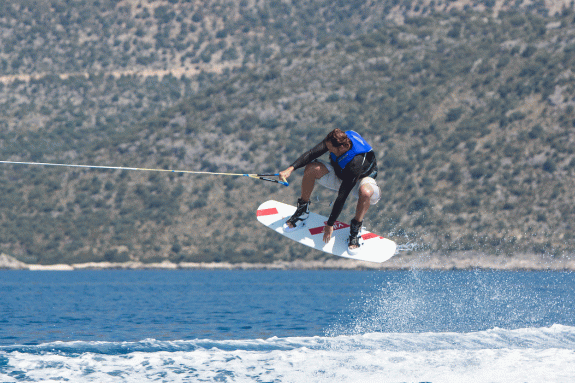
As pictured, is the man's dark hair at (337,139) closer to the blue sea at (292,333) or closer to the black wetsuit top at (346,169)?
the black wetsuit top at (346,169)

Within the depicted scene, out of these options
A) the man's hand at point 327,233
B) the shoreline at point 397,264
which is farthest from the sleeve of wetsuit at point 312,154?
the shoreline at point 397,264

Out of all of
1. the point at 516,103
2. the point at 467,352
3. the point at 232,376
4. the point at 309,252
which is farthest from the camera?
the point at 309,252

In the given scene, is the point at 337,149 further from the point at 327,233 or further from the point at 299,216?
the point at 299,216

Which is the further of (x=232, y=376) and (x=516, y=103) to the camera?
(x=516, y=103)

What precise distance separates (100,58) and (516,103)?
208 feet

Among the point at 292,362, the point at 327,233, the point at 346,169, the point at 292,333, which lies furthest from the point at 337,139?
the point at 292,333

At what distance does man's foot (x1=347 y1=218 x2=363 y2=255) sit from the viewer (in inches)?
711

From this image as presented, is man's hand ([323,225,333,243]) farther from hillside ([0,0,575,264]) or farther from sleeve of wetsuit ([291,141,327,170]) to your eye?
hillside ([0,0,575,264])

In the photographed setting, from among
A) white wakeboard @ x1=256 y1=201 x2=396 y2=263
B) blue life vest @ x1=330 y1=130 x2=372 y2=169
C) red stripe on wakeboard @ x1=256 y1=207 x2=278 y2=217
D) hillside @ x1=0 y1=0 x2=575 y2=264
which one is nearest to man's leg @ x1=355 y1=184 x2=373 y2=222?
blue life vest @ x1=330 y1=130 x2=372 y2=169

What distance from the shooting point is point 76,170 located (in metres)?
92.6

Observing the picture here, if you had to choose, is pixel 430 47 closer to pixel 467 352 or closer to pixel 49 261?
pixel 49 261

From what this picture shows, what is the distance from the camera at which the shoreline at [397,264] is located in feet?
246

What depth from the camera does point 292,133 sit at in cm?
9150

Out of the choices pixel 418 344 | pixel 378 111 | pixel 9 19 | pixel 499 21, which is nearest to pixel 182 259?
pixel 378 111
